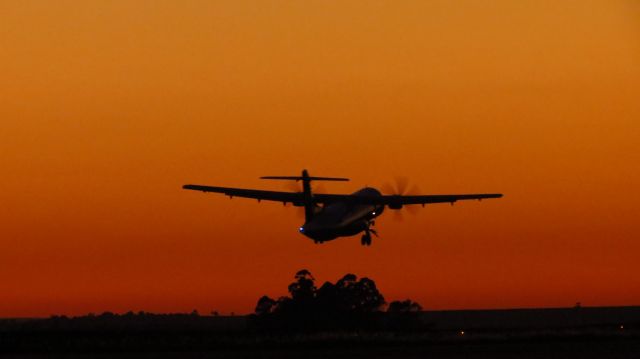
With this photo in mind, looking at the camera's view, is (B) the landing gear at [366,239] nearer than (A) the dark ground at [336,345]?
No

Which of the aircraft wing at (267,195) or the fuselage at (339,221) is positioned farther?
the aircraft wing at (267,195)

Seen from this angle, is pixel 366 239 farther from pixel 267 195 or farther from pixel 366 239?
pixel 267 195

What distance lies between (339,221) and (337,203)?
5.23 metres

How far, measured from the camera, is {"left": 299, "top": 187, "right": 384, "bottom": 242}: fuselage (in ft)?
433

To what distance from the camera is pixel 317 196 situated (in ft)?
467

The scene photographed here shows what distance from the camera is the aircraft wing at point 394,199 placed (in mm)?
138125

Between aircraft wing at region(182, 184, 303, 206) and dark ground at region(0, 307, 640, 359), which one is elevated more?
aircraft wing at region(182, 184, 303, 206)

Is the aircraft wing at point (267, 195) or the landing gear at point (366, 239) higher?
the aircraft wing at point (267, 195)

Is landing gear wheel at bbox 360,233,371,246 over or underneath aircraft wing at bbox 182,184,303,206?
underneath

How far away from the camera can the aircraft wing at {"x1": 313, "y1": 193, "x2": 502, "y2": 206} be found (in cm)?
13812

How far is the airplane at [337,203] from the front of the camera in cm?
13262

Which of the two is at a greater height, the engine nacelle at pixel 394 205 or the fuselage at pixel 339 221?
the engine nacelle at pixel 394 205

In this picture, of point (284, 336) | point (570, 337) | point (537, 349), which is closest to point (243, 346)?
point (284, 336)

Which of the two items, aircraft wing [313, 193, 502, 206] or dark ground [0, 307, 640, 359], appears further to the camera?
aircraft wing [313, 193, 502, 206]
